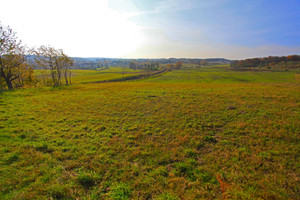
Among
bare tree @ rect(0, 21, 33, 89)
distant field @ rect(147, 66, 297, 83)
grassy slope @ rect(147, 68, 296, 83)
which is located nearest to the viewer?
bare tree @ rect(0, 21, 33, 89)

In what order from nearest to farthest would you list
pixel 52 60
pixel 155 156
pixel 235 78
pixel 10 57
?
pixel 155 156 < pixel 10 57 < pixel 52 60 < pixel 235 78

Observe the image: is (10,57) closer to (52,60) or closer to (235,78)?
(52,60)

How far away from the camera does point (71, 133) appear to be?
762cm

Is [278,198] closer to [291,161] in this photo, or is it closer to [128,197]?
[291,161]

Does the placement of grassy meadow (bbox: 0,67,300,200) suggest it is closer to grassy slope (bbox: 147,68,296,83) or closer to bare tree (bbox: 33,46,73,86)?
bare tree (bbox: 33,46,73,86)

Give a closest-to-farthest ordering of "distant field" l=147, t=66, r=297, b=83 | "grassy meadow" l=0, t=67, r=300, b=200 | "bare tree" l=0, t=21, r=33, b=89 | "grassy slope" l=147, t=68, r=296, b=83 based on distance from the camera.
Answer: "grassy meadow" l=0, t=67, r=300, b=200 < "bare tree" l=0, t=21, r=33, b=89 < "distant field" l=147, t=66, r=297, b=83 < "grassy slope" l=147, t=68, r=296, b=83

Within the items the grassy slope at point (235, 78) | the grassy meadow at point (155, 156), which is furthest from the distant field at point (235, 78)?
the grassy meadow at point (155, 156)

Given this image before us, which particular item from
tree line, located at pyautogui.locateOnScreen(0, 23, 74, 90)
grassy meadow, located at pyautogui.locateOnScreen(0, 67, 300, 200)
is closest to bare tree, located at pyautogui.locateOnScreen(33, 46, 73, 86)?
tree line, located at pyautogui.locateOnScreen(0, 23, 74, 90)

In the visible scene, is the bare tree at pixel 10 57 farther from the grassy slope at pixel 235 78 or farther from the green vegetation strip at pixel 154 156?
the grassy slope at pixel 235 78

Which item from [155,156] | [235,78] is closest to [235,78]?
[235,78]

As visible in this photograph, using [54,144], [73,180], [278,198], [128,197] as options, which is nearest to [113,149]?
[73,180]

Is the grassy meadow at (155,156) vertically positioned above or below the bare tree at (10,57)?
below

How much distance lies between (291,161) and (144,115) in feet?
28.2

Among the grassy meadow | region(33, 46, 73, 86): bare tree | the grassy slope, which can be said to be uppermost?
region(33, 46, 73, 86): bare tree
